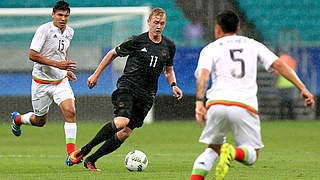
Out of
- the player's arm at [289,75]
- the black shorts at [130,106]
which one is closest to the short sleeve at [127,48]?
the black shorts at [130,106]

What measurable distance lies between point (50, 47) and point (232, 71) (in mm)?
4432

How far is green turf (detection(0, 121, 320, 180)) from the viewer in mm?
8539

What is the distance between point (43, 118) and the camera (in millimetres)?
10688

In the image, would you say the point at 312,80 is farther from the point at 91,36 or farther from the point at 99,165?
the point at 99,165

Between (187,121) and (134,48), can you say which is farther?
(187,121)

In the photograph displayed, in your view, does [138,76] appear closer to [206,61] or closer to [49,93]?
[49,93]

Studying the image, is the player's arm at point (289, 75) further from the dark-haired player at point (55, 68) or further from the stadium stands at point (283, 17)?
the stadium stands at point (283, 17)

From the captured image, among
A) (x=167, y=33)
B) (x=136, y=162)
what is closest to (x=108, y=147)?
(x=136, y=162)

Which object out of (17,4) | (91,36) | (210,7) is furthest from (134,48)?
(17,4)

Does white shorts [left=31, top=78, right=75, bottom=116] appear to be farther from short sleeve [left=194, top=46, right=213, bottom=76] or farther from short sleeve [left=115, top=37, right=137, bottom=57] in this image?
short sleeve [left=194, top=46, right=213, bottom=76]

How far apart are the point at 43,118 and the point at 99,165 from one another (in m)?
1.33

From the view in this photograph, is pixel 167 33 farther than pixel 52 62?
Yes

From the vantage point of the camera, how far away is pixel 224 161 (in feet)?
19.2

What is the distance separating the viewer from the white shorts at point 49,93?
1003 centimetres
